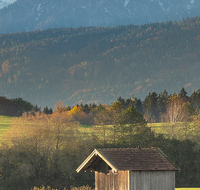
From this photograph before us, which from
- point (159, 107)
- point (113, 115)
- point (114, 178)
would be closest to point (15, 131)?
point (113, 115)

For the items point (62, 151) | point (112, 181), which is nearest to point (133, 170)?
point (112, 181)

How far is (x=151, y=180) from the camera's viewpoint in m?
21.6

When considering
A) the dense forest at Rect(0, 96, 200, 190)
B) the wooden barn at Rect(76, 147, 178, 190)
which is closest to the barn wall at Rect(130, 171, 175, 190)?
the wooden barn at Rect(76, 147, 178, 190)

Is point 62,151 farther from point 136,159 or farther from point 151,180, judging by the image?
point 151,180

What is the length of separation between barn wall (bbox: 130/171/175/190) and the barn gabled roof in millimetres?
308

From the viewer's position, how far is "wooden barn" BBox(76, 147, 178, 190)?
21297mm

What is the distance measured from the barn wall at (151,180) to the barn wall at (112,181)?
39 cm

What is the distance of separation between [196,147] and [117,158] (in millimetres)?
57728

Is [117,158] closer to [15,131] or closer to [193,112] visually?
[15,131]

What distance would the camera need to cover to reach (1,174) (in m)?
64.2

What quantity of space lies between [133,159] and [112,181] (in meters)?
1.78

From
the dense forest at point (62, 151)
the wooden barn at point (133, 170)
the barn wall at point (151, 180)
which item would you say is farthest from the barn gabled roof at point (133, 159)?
the dense forest at point (62, 151)

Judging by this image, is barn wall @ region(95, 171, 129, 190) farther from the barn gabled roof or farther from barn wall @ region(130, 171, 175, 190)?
the barn gabled roof

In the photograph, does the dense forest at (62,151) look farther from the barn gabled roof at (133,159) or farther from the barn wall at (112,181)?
the barn gabled roof at (133,159)
